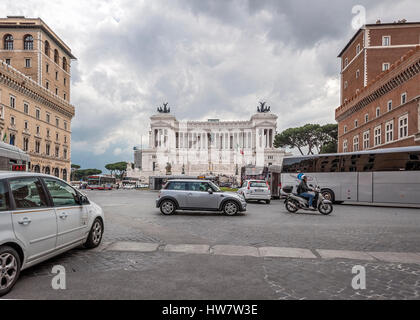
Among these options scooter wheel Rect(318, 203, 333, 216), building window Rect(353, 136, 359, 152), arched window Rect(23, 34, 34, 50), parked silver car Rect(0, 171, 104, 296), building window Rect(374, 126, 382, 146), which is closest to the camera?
parked silver car Rect(0, 171, 104, 296)

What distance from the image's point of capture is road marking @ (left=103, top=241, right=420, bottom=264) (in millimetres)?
5895

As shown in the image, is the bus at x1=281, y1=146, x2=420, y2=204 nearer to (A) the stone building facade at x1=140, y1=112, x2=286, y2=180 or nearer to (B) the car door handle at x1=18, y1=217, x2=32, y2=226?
(B) the car door handle at x1=18, y1=217, x2=32, y2=226

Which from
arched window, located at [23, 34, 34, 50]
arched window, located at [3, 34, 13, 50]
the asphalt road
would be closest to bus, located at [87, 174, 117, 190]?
arched window, located at [23, 34, 34, 50]

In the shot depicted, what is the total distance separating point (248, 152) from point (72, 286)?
3999 inches

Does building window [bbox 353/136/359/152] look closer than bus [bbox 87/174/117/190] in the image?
Yes

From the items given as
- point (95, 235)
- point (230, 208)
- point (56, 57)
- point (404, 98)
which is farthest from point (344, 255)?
point (56, 57)

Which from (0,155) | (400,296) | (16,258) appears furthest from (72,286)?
(0,155)

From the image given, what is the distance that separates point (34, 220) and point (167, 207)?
828 centimetres

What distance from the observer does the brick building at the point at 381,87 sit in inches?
1037

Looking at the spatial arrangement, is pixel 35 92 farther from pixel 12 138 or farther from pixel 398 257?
pixel 398 257

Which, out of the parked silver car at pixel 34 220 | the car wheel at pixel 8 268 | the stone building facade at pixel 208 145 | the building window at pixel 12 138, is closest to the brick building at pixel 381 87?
the parked silver car at pixel 34 220

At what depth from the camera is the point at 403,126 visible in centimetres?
2748

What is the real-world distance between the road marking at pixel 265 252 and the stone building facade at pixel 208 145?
86825mm

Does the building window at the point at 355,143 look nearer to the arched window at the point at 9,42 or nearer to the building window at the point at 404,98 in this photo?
the building window at the point at 404,98
